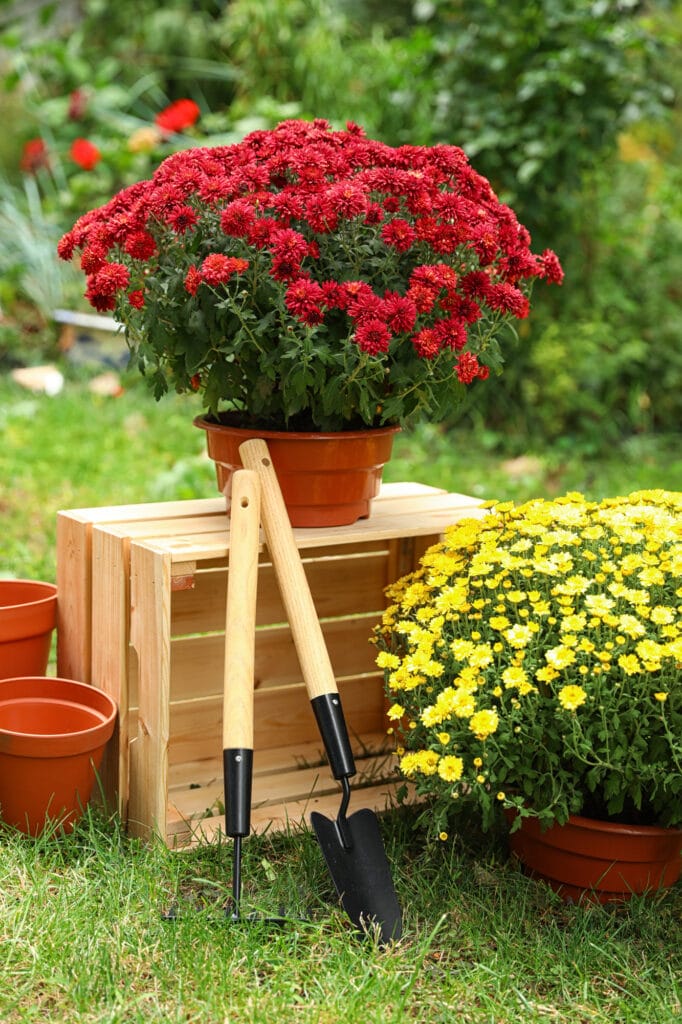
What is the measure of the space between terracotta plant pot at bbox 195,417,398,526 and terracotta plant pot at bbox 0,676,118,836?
0.45m

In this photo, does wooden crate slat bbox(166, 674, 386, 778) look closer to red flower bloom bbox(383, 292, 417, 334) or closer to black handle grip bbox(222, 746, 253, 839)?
black handle grip bbox(222, 746, 253, 839)

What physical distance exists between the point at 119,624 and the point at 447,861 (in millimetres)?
670

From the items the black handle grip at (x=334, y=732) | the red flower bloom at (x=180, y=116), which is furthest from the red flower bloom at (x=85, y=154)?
the black handle grip at (x=334, y=732)

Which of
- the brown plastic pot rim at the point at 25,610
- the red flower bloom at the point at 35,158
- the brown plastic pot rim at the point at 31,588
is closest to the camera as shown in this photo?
the brown plastic pot rim at the point at 25,610

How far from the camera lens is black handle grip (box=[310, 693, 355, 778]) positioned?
6.07 feet

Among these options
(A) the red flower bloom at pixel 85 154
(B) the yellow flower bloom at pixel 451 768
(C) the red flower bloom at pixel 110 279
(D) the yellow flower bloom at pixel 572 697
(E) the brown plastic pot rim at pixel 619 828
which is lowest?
(E) the brown plastic pot rim at pixel 619 828

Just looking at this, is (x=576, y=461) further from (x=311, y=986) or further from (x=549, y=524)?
(x=311, y=986)

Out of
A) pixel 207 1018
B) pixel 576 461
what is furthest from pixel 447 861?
pixel 576 461

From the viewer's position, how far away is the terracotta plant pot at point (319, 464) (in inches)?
80.0

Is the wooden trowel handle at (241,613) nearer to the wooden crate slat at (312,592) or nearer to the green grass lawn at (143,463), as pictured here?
the wooden crate slat at (312,592)

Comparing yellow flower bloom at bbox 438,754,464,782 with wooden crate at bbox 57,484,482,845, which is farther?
wooden crate at bbox 57,484,482,845

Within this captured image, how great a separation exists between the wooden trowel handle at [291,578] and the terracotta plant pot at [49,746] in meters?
0.36

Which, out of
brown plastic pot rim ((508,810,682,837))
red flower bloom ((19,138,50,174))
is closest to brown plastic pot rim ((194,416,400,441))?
brown plastic pot rim ((508,810,682,837))

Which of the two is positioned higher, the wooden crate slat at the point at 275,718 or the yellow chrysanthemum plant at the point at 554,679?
the yellow chrysanthemum plant at the point at 554,679
